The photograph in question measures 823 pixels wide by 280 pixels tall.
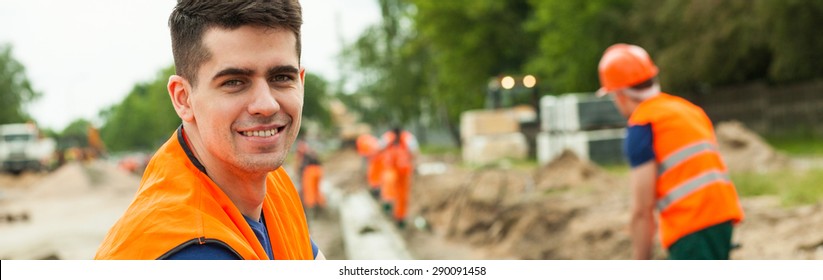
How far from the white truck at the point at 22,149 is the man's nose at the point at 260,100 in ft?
101

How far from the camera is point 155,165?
4.32ft

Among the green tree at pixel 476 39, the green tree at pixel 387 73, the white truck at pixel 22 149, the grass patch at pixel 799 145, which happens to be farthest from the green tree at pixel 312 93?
the green tree at pixel 387 73

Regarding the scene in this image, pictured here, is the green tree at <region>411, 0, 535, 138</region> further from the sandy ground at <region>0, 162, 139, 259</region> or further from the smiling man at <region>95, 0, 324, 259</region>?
the smiling man at <region>95, 0, 324, 259</region>

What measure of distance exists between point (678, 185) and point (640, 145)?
212mm

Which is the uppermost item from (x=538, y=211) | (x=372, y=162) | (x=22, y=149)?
(x=22, y=149)

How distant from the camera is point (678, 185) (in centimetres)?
304

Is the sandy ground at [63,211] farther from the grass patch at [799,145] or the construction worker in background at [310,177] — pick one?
the grass patch at [799,145]

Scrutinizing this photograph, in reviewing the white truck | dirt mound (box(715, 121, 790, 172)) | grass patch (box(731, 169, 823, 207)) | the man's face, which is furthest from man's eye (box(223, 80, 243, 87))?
the white truck

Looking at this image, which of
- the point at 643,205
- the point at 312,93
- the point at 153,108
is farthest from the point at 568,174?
the point at 643,205

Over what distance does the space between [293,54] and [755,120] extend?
A: 770 inches

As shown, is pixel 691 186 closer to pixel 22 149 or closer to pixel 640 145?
pixel 640 145

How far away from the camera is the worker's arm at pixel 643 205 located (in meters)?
2.98

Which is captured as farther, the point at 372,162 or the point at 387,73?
the point at 387,73

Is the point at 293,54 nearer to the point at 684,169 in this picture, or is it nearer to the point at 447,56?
the point at 684,169
